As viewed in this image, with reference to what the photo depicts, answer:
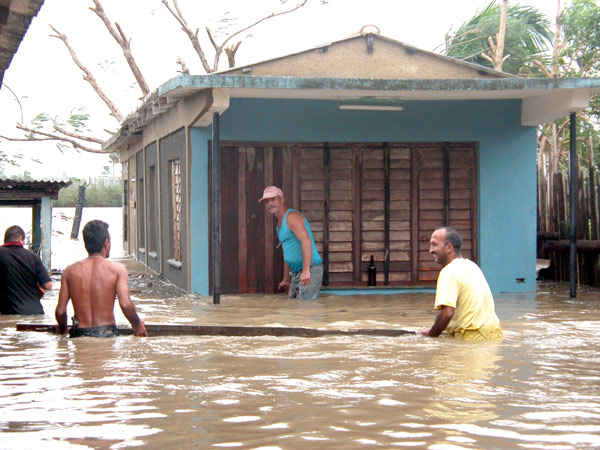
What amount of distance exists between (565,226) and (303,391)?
32.7 feet

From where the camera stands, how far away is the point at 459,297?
7.35m

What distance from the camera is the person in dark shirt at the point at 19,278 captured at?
10047 mm

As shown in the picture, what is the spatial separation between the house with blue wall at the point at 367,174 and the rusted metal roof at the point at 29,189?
126 inches

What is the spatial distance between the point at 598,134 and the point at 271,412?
843 inches

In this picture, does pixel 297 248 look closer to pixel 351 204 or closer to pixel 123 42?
pixel 351 204

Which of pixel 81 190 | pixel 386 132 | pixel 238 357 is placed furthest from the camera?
pixel 81 190

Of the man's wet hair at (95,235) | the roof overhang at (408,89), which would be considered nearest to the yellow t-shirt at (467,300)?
the man's wet hair at (95,235)

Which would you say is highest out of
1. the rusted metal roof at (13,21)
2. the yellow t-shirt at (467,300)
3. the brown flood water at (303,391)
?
the rusted metal roof at (13,21)

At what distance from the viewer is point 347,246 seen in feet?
42.6

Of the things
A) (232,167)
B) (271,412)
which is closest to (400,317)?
(232,167)

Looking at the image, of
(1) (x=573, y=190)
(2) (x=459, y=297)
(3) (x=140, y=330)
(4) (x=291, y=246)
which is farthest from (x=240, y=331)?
(1) (x=573, y=190)

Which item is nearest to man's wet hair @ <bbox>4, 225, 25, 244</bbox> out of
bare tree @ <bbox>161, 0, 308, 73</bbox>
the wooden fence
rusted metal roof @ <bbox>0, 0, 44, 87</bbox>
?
rusted metal roof @ <bbox>0, 0, 44, 87</bbox>

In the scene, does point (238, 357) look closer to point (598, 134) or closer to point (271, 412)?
point (271, 412)

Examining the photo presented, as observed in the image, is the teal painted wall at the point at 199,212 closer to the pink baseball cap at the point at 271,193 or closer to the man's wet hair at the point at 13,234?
the pink baseball cap at the point at 271,193
